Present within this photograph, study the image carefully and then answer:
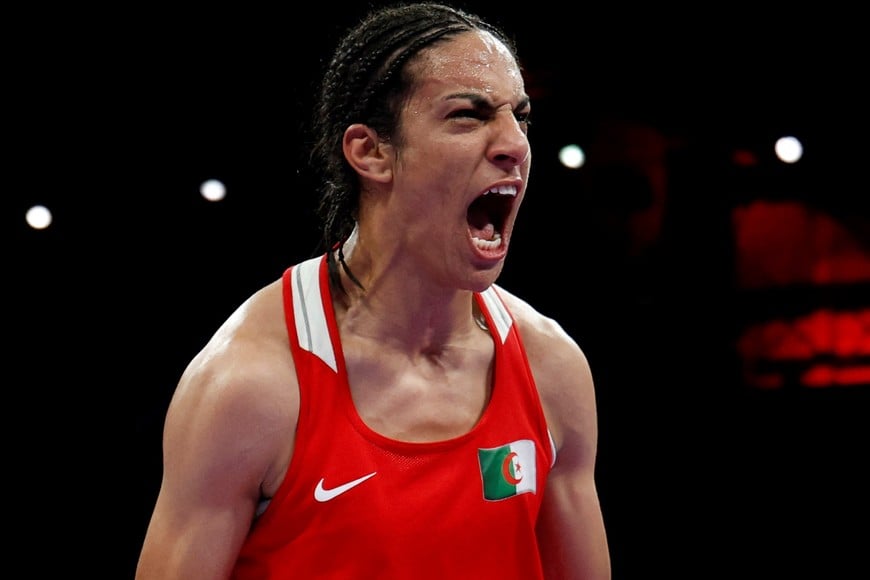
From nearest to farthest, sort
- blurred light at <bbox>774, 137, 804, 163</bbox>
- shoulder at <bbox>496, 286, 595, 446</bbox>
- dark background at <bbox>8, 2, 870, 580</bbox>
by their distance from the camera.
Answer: shoulder at <bbox>496, 286, 595, 446</bbox>
dark background at <bbox>8, 2, 870, 580</bbox>
blurred light at <bbox>774, 137, 804, 163</bbox>

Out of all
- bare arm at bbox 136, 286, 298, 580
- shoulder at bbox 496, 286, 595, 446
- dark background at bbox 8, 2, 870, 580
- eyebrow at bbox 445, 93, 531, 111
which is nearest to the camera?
bare arm at bbox 136, 286, 298, 580

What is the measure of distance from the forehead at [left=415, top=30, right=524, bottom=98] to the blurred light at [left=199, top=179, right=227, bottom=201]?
9.09 ft

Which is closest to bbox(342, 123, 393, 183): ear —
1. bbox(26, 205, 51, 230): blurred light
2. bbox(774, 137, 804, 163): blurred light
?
bbox(26, 205, 51, 230): blurred light

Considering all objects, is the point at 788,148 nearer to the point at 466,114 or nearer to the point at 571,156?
the point at 571,156

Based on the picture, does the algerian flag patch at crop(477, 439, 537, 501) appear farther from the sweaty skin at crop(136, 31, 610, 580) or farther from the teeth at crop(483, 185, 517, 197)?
the teeth at crop(483, 185, 517, 197)

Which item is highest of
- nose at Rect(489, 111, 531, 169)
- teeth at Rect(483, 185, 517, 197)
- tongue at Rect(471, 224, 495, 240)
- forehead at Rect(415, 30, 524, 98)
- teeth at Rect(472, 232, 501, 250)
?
forehead at Rect(415, 30, 524, 98)

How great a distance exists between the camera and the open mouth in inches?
62.6

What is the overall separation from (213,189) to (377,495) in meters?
2.93

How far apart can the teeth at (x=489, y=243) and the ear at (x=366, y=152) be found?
0.17m

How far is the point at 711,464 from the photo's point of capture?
4305mm

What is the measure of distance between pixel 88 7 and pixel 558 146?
79.0 inches

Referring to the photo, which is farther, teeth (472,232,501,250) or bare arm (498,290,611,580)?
bare arm (498,290,611,580)

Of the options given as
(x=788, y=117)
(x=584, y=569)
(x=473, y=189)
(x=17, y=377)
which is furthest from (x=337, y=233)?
(x=788, y=117)

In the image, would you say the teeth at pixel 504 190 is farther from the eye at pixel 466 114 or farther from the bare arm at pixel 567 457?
the bare arm at pixel 567 457
